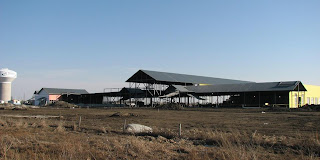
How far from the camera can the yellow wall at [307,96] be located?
60006 millimetres

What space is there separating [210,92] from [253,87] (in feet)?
29.3

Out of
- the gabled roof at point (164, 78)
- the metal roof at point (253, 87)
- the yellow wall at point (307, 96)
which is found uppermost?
the gabled roof at point (164, 78)

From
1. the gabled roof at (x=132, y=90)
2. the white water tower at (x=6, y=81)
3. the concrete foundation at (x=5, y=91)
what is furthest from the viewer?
the concrete foundation at (x=5, y=91)

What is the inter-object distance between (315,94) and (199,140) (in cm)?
6090

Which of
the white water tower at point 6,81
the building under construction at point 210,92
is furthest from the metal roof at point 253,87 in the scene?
the white water tower at point 6,81

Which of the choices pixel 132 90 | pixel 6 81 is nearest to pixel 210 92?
pixel 132 90

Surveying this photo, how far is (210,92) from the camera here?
6700 centimetres

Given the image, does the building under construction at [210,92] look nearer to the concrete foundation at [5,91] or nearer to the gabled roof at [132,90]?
the gabled roof at [132,90]

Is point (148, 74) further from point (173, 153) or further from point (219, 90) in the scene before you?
point (173, 153)

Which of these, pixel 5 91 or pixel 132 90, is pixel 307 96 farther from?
pixel 5 91

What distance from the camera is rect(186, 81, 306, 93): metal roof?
5663 cm

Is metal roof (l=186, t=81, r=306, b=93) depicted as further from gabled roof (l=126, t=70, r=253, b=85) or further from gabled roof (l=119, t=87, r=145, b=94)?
gabled roof (l=119, t=87, r=145, b=94)

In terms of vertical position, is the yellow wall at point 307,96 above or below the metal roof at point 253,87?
below

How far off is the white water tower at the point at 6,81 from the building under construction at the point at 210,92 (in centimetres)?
3072
